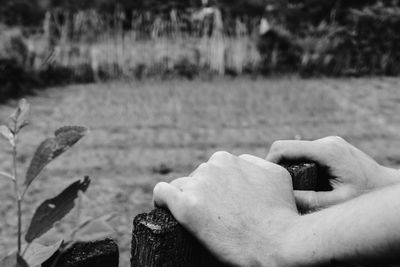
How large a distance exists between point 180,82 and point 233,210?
5.89m

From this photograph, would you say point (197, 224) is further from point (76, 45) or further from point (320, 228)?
point (76, 45)

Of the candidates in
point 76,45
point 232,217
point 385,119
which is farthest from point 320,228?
point 76,45

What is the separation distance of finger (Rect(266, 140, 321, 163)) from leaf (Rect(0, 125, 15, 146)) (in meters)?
0.77

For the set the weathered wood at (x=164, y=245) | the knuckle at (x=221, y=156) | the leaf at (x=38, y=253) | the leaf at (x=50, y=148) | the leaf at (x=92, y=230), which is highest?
the leaf at (x=50, y=148)

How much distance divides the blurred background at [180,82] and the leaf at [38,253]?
2.78 m

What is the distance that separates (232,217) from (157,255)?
14 cm

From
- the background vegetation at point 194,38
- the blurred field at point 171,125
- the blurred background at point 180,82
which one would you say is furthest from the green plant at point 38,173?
the background vegetation at point 194,38

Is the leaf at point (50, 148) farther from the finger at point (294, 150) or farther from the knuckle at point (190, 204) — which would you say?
the finger at point (294, 150)

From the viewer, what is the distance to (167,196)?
3.24 ft

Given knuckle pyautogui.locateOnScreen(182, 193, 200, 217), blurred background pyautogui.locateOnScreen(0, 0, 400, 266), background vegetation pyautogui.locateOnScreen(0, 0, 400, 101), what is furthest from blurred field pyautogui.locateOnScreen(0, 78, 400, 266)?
knuckle pyautogui.locateOnScreen(182, 193, 200, 217)

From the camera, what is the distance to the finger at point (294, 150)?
48.9 inches

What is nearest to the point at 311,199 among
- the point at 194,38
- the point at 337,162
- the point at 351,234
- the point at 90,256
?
the point at 337,162

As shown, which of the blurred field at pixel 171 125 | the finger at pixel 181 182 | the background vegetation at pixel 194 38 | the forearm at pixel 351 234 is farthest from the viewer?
the background vegetation at pixel 194 38

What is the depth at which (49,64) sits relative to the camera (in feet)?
22.1
